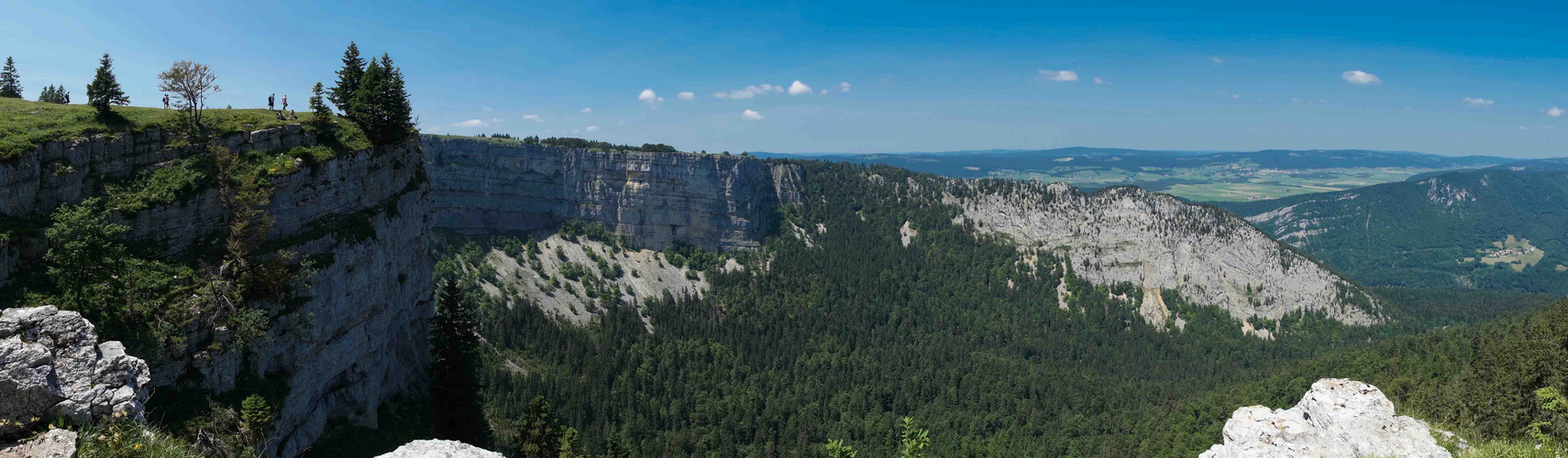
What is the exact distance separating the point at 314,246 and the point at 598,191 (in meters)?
109

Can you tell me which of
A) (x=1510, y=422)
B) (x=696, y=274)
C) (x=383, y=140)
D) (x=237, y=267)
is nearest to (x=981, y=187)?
(x=696, y=274)

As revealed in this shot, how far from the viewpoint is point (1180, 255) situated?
538ft

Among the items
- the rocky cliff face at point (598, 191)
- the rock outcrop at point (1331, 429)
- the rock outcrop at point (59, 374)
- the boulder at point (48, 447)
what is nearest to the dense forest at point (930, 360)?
the rocky cliff face at point (598, 191)

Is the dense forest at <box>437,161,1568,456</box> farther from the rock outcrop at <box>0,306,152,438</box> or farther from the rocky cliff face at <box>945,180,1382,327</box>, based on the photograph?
the rock outcrop at <box>0,306,152,438</box>

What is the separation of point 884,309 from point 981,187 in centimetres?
5962

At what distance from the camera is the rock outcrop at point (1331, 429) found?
30.6m

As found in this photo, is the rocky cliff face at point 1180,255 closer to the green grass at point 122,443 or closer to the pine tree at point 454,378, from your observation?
the pine tree at point 454,378

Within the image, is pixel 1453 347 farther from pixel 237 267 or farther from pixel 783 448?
pixel 237 267

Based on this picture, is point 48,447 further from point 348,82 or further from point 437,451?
point 348,82

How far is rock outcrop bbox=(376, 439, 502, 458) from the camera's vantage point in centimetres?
1628

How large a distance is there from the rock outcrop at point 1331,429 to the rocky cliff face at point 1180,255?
437 ft

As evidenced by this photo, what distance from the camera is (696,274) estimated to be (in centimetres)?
15112

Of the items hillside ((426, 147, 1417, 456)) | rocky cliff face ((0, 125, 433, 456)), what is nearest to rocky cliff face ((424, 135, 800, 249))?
hillside ((426, 147, 1417, 456))

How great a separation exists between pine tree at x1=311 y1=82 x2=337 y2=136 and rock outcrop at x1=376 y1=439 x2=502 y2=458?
3794 cm
